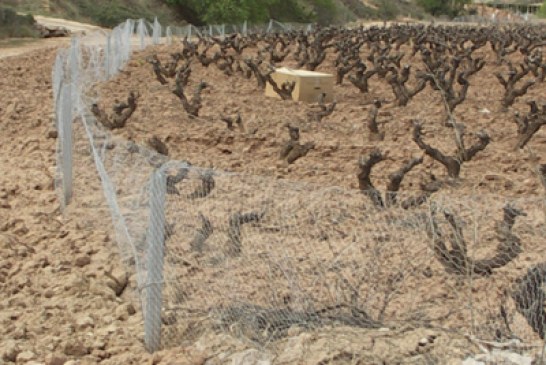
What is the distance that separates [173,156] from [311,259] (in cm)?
497

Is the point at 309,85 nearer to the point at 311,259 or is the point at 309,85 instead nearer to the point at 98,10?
the point at 311,259

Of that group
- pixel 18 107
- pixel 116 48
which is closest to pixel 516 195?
pixel 18 107

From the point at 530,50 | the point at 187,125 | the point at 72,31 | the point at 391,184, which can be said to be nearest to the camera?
the point at 391,184

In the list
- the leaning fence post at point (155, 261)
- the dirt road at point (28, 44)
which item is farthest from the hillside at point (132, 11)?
the leaning fence post at point (155, 261)

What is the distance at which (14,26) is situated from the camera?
32719 mm

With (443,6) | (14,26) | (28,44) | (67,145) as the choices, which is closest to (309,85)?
(67,145)

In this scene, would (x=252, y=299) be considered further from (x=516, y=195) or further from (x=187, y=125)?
(x=187, y=125)

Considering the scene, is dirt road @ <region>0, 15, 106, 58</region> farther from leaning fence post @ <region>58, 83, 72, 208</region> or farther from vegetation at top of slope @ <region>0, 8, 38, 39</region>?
leaning fence post @ <region>58, 83, 72, 208</region>

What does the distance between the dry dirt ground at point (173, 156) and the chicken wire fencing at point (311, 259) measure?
0.68 ft

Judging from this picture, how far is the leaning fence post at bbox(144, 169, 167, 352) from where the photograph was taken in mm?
5668

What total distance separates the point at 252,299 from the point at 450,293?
136cm

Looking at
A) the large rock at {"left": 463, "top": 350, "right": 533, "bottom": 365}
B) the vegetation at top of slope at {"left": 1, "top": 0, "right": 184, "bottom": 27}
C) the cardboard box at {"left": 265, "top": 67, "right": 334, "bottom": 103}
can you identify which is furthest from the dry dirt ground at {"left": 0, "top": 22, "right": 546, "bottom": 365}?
the vegetation at top of slope at {"left": 1, "top": 0, "right": 184, "bottom": 27}

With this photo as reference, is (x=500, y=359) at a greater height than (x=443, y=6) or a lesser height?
greater

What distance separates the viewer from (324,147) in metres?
12.1
